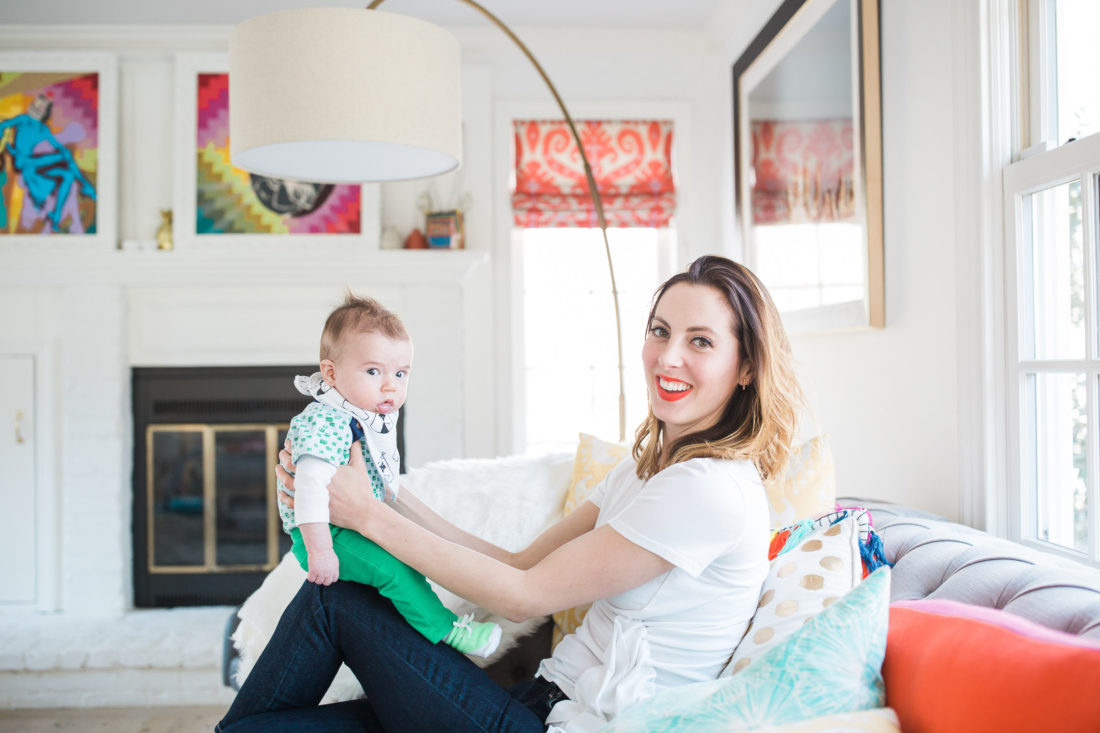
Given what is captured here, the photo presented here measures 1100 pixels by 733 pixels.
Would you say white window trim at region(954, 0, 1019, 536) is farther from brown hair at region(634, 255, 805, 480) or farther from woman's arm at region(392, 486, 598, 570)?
woman's arm at region(392, 486, 598, 570)

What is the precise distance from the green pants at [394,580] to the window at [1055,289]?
119 cm

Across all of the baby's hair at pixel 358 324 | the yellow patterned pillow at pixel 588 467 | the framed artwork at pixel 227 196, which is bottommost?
the yellow patterned pillow at pixel 588 467

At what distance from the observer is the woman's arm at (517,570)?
1153 millimetres

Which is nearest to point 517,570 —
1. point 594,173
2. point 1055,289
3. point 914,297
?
point 1055,289

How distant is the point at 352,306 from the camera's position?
1422 millimetres

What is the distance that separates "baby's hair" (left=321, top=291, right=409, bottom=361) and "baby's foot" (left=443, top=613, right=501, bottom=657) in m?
0.50

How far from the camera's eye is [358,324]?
4.57 ft

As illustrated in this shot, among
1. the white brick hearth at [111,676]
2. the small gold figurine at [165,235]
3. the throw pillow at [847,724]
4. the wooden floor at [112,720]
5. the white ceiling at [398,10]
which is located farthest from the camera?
the small gold figurine at [165,235]

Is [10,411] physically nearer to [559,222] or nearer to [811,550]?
[559,222]

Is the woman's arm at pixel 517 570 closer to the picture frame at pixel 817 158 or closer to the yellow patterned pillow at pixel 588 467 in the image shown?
the yellow patterned pillow at pixel 588 467

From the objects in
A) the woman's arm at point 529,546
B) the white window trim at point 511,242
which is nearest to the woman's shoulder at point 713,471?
the woman's arm at point 529,546

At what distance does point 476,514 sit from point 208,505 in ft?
7.51

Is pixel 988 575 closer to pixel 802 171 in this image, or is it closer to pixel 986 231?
pixel 986 231

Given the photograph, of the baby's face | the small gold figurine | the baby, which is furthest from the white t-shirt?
the small gold figurine
